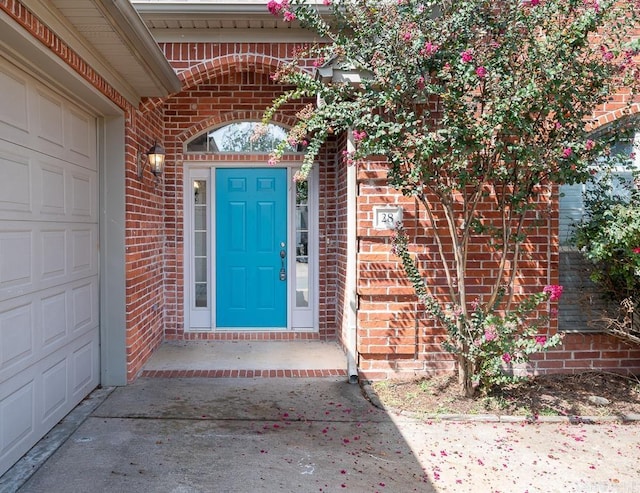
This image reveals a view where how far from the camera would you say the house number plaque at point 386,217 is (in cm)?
433

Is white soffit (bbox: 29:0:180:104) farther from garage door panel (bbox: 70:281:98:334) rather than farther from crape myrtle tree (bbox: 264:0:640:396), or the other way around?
garage door panel (bbox: 70:281:98:334)

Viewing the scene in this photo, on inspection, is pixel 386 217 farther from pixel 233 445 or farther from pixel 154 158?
pixel 154 158

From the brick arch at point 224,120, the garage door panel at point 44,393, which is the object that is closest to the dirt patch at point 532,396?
the garage door panel at point 44,393

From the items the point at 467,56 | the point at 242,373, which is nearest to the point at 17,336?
the point at 242,373

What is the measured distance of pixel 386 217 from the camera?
14.2 ft

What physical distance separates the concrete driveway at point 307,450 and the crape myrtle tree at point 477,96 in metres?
0.71

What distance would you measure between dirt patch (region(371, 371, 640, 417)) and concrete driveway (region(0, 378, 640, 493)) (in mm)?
161

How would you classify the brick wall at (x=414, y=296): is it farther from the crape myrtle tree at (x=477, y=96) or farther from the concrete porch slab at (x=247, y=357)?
the concrete porch slab at (x=247, y=357)

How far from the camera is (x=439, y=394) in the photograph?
13.3ft

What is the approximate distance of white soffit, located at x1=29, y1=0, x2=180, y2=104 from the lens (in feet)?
9.43

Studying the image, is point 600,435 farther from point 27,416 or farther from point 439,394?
point 27,416

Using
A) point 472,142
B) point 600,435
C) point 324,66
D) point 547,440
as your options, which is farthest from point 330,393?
point 324,66

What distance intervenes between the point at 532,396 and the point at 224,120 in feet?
14.0

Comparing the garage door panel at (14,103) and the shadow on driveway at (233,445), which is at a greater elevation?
the garage door panel at (14,103)
